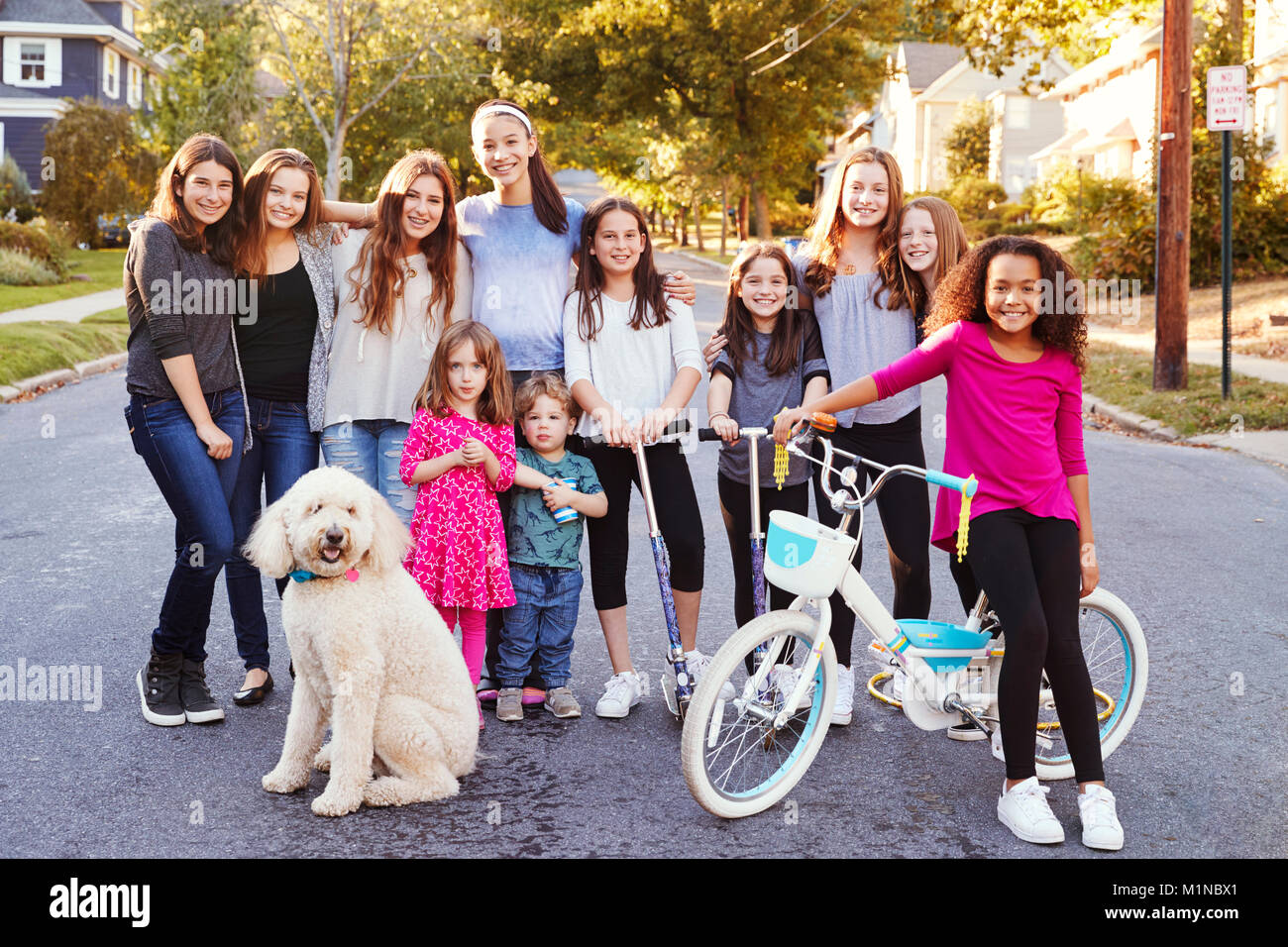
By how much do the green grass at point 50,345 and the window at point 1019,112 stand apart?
137 feet

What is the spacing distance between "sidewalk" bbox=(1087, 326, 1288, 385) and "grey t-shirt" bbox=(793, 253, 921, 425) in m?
7.15

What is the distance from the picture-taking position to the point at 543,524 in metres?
4.82

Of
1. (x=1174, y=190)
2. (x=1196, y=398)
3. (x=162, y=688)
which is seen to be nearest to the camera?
(x=162, y=688)

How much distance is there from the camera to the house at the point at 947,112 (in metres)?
50.8

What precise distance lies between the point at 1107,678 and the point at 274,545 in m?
3.06

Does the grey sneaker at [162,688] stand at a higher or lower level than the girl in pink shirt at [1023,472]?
lower

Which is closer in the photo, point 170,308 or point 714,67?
point 170,308

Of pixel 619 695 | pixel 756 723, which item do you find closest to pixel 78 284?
pixel 619 695

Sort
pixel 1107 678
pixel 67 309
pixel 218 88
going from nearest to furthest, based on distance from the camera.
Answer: pixel 1107 678 < pixel 67 309 < pixel 218 88

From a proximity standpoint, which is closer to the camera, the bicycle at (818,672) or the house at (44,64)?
the bicycle at (818,672)

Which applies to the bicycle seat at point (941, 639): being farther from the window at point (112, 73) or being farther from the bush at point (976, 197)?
the window at point (112, 73)

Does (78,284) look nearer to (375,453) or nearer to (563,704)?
(375,453)

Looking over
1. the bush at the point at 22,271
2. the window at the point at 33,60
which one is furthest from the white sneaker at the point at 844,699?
the window at the point at 33,60

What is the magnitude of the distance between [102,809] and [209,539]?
41.5 inches
